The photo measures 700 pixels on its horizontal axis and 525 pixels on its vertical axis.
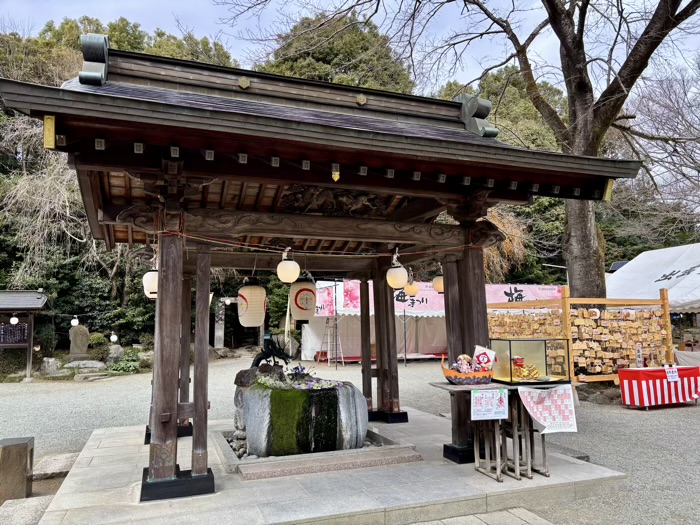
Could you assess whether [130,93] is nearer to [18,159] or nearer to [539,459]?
[539,459]

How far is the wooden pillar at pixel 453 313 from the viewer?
19.1 ft

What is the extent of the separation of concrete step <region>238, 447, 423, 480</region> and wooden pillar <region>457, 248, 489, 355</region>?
1433 millimetres

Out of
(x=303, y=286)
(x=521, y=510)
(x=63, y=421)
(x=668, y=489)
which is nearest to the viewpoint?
(x=521, y=510)

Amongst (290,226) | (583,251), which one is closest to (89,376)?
(290,226)

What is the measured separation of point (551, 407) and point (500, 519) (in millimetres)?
1275

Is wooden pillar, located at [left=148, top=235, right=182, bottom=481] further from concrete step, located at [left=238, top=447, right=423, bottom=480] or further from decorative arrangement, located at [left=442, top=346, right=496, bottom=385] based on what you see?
decorative arrangement, located at [left=442, top=346, right=496, bottom=385]

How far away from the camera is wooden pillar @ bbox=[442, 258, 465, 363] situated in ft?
19.1

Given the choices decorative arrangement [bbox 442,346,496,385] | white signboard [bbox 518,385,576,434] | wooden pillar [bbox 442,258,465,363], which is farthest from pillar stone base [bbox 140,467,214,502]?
white signboard [bbox 518,385,576,434]

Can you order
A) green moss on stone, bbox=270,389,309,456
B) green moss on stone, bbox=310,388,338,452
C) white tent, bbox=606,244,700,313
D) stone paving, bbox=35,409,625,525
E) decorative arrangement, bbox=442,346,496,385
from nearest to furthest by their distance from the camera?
1. stone paving, bbox=35,409,625,525
2. decorative arrangement, bbox=442,346,496,385
3. green moss on stone, bbox=270,389,309,456
4. green moss on stone, bbox=310,388,338,452
5. white tent, bbox=606,244,700,313

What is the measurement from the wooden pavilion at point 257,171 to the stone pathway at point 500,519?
3.61ft

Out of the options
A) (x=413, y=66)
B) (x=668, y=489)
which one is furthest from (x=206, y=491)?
(x=413, y=66)

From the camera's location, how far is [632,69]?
34.6 feet

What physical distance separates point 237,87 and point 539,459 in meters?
5.58

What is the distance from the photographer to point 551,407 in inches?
193
